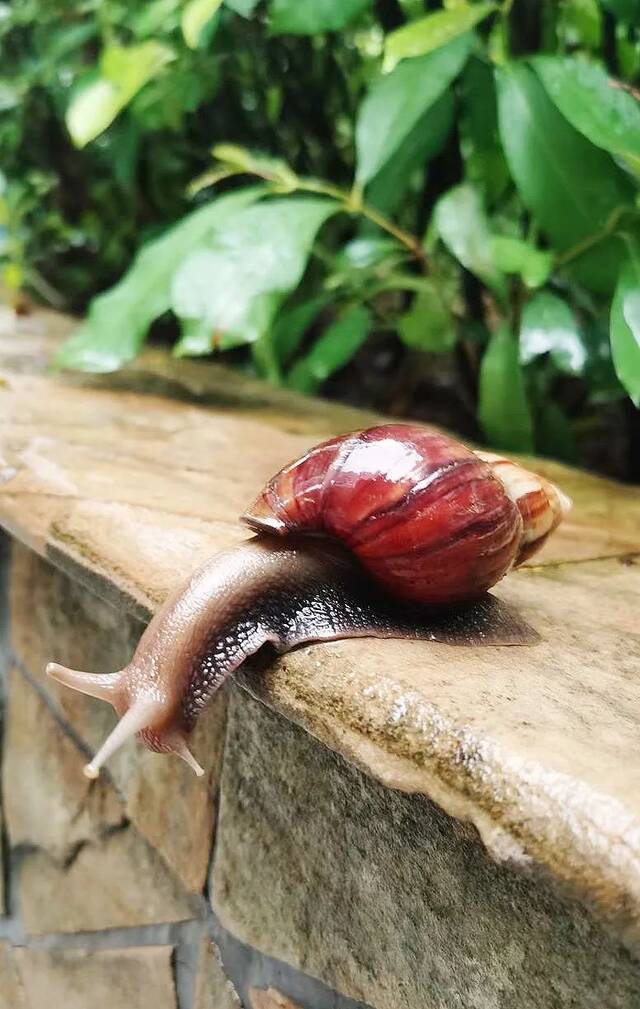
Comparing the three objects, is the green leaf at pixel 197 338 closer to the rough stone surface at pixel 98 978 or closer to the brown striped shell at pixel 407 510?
the brown striped shell at pixel 407 510

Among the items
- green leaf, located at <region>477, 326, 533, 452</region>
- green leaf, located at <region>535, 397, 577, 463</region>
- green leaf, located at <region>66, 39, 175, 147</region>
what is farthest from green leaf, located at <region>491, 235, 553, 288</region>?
green leaf, located at <region>66, 39, 175, 147</region>

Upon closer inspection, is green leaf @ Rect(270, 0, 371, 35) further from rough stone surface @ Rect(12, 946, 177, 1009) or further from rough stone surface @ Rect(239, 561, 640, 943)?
rough stone surface @ Rect(12, 946, 177, 1009)

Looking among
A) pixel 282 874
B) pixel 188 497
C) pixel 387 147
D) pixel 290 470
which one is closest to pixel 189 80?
pixel 387 147

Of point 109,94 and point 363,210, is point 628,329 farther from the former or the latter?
point 109,94

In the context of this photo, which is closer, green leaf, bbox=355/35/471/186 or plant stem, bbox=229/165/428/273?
green leaf, bbox=355/35/471/186

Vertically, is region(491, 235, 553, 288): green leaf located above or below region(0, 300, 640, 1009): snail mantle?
above

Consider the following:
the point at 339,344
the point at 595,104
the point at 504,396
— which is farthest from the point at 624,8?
the point at 339,344

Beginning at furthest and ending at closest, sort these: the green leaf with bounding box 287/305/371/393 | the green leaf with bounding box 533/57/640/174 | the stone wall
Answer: the green leaf with bounding box 287/305/371/393
the green leaf with bounding box 533/57/640/174
the stone wall
